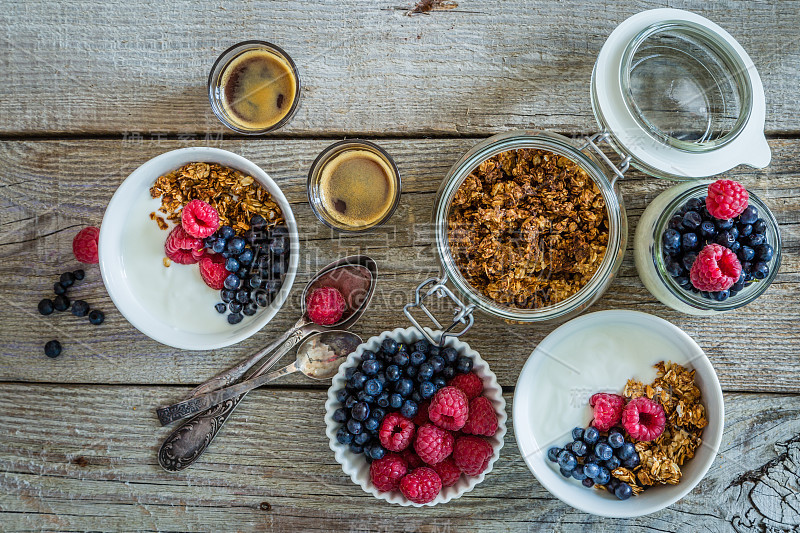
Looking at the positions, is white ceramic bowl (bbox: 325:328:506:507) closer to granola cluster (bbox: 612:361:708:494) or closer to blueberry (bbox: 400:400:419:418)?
blueberry (bbox: 400:400:419:418)

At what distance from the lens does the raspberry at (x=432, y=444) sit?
1.06 meters

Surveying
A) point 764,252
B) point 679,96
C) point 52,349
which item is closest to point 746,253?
point 764,252

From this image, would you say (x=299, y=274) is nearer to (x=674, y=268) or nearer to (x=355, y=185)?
(x=355, y=185)

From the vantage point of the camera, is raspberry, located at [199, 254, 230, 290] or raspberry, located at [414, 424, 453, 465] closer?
raspberry, located at [414, 424, 453, 465]

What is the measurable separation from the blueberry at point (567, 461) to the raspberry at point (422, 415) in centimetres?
28

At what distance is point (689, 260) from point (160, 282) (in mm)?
1062

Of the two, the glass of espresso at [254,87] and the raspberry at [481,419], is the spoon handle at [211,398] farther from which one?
the glass of espresso at [254,87]

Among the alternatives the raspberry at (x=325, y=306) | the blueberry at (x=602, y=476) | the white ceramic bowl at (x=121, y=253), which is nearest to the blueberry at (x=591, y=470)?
the blueberry at (x=602, y=476)

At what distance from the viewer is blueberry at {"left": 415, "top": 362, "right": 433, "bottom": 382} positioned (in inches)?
43.7

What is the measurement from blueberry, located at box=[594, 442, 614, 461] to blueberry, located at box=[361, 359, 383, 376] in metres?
0.47

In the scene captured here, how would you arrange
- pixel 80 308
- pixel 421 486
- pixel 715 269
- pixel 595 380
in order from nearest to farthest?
pixel 715 269, pixel 421 486, pixel 595 380, pixel 80 308

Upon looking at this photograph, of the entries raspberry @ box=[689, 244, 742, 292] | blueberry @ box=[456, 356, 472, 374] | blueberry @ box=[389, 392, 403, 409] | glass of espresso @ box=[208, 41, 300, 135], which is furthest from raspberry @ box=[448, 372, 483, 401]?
glass of espresso @ box=[208, 41, 300, 135]

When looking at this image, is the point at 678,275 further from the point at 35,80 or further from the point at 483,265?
the point at 35,80

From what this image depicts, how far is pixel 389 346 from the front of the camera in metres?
1.15
